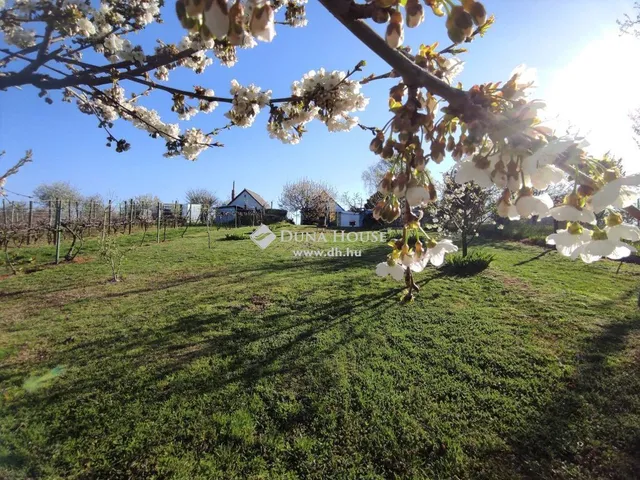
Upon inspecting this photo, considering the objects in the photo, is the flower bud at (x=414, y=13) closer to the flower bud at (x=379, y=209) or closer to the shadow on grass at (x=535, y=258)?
the flower bud at (x=379, y=209)

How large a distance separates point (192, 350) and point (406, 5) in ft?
14.0

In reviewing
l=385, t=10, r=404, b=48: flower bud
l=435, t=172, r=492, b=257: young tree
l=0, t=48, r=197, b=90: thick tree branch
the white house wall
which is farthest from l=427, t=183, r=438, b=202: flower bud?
the white house wall

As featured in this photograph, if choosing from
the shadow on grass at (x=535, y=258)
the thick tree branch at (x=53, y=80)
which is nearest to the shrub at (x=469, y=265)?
the shadow on grass at (x=535, y=258)

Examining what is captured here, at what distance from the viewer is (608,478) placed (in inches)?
84.8

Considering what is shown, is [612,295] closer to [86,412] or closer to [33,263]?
[86,412]

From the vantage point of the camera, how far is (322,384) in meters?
3.27

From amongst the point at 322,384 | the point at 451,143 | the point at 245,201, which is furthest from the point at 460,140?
the point at 245,201

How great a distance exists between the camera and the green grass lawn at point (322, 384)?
2346 millimetres

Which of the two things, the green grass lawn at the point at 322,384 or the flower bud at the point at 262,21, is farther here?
the green grass lawn at the point at 322,384

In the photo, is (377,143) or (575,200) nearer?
(575,200)

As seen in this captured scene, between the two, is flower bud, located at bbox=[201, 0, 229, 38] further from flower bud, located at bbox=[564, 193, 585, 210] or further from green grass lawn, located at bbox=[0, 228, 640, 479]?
green grass lawn, located at bbox=[0, 228, 640, 479]

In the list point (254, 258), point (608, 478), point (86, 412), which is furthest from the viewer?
point (254, 258)

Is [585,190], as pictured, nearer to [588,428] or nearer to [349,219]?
[588,428]

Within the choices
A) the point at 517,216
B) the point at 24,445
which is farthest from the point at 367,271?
the point at 517,216
